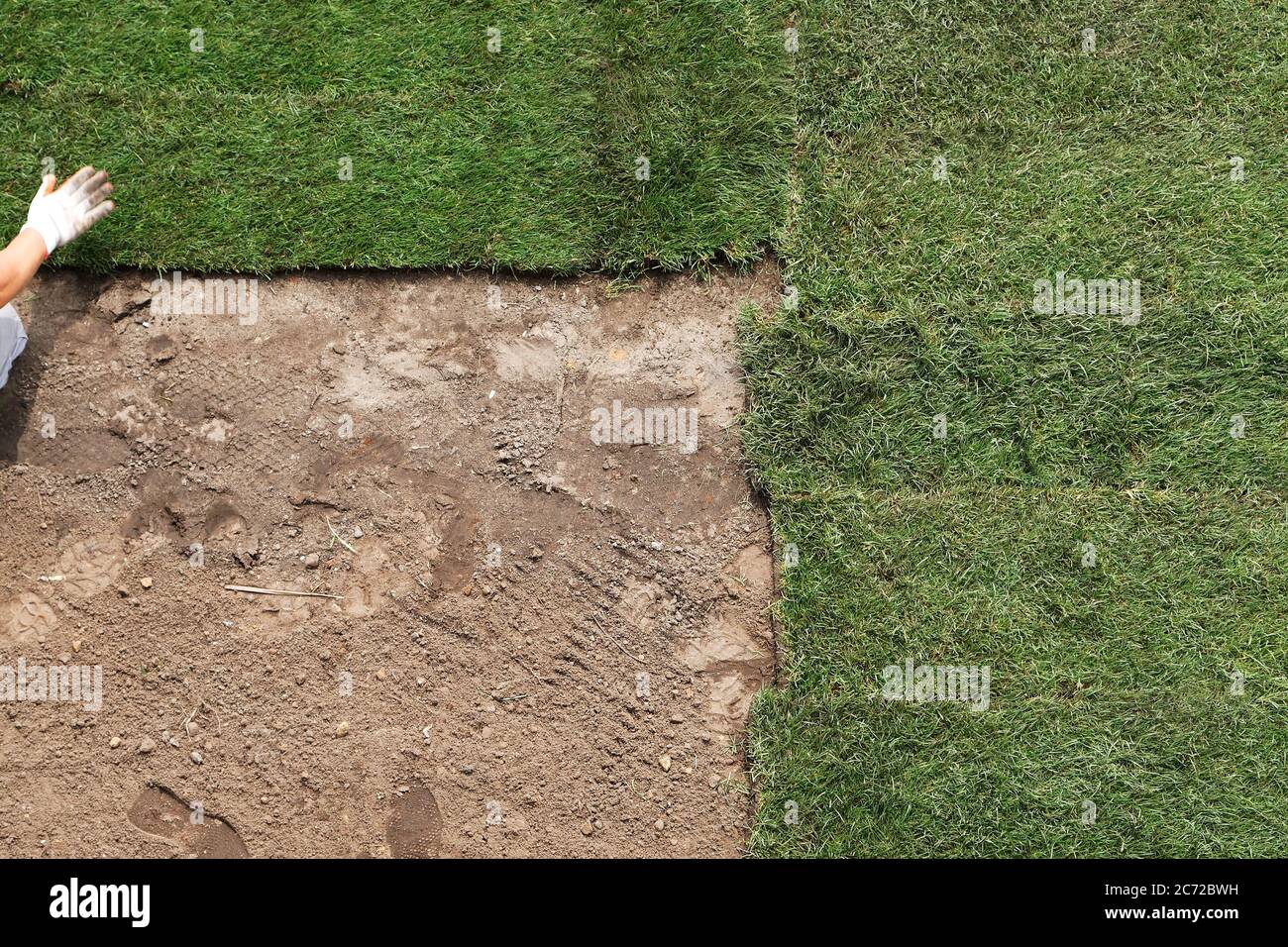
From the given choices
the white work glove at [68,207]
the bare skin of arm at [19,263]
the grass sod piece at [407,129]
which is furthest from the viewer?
the grass sod piece at [407,129]

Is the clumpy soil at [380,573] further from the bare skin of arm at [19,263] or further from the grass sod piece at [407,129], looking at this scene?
the bare skin of arm at [19,263]

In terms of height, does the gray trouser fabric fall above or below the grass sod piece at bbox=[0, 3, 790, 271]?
below

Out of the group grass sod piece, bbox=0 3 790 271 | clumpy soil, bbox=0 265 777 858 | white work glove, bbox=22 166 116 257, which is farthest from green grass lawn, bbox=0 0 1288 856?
clumpy soil, bbox=0 265 777 858

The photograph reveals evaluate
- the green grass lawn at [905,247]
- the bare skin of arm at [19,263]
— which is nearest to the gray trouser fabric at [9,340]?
the bare skin of arm at [19,263]

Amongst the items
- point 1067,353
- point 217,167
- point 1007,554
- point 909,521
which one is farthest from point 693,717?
point 217,167

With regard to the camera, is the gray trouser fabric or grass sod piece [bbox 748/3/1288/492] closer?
the gray trouser fabric

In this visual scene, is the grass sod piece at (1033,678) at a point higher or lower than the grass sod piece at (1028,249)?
lower

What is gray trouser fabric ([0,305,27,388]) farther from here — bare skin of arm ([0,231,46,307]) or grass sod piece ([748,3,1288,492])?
grass sod piece ([748,3,1288,492])
